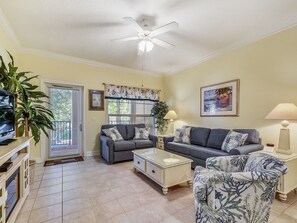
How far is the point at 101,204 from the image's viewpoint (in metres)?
2.09

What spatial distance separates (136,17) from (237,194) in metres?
2.62

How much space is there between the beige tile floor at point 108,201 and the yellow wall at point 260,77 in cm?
137

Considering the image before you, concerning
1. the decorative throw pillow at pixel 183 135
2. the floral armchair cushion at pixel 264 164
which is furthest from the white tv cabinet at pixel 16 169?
the decorative throw pillow at pixel 183 135

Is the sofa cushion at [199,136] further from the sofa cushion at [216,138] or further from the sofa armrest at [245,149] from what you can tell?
the sofa armrest at [245,149]

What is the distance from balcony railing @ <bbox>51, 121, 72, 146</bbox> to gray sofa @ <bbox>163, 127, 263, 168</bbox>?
2.74 metres

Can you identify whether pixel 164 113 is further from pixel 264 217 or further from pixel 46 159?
pixel 264 217

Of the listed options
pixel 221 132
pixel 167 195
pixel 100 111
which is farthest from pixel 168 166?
pixel 100 111

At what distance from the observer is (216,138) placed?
3.44m

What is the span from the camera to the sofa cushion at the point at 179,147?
3.54 meters

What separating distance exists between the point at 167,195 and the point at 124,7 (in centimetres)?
279

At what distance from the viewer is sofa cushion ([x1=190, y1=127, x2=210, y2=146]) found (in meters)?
3.70

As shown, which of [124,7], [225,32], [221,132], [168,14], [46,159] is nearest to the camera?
[124,7]

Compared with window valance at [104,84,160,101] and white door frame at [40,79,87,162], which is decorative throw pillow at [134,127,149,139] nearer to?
window valance at [104,84,160,101]

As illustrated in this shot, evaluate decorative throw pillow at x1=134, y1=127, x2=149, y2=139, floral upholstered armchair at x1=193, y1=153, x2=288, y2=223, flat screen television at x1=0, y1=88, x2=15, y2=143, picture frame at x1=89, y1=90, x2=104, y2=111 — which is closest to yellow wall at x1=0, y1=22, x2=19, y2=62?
flat screen television at x1=0, y1=88, x2=15, y2=143
